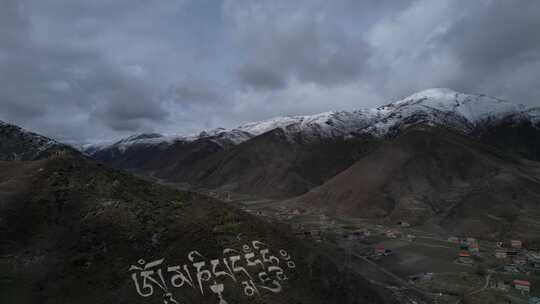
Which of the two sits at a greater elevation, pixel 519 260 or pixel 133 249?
pixel 133 249

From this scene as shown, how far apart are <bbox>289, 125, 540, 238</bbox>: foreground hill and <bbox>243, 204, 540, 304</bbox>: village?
10.5 metres

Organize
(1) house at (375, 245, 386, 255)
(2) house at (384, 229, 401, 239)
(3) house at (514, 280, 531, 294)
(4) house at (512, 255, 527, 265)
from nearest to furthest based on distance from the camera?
(3) house at (514, 280, 531, 294) < (4) house at (512, 255, 527, 265) < (1) house at (375, 245, 386, 255) < (2) house at (384, 229, 401, 239)

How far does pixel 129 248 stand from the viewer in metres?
36.5

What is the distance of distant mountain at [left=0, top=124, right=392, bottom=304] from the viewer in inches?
1273

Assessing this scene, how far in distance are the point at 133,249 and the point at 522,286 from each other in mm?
65536

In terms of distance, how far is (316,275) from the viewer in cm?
Result: 3834

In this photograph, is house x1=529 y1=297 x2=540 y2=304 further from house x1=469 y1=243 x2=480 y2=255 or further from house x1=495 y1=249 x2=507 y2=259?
house x1=469 y1=243 x2=480 y2=255

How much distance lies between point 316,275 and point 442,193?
4627 inches

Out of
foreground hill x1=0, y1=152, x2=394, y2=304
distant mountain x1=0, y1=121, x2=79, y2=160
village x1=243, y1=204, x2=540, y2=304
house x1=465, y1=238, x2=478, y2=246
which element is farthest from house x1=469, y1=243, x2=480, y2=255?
distant mountain x1=0, y1=121, x2=79, y2=160

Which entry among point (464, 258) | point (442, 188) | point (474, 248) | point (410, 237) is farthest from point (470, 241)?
point (442, 188)

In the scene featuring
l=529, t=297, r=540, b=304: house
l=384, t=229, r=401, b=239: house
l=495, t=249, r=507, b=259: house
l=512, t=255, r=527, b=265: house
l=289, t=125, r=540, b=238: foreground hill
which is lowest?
l=529, t=297, r=540, b=304: house

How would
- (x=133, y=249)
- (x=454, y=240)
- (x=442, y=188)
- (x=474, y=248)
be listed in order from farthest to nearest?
(x=442, y=188), (x=454, y=240), (x=474, y=248), (x=133, y=249)

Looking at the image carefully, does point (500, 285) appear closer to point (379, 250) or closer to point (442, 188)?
point (379, 250)

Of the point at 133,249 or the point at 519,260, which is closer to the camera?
the point at 133,249
